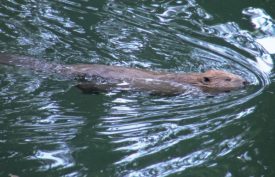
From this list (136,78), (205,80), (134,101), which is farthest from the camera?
(205,80)

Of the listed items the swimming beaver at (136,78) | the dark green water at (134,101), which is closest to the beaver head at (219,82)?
the swimming beaver at (136,78)

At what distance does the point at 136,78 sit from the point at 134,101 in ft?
1.27

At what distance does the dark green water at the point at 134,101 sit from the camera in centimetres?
420

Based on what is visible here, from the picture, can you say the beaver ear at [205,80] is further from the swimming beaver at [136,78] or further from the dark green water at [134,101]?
→ the dark green water at [134,101]

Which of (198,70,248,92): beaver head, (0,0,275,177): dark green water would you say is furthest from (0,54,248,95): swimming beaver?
(0,0,275,177): dark green water

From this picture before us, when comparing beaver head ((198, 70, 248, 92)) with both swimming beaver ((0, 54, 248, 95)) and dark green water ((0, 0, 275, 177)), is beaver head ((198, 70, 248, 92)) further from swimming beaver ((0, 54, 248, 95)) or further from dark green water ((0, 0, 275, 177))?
dark green water ((0, 0, 275, 177))

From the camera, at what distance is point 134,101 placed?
5.41 m

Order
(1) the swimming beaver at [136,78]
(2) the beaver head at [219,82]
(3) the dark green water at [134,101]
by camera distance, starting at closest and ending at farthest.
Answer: (3) the dark green water at [134,101]
(1) the swimming beaver at [136,78]
(2) the beaver head at [219,82]

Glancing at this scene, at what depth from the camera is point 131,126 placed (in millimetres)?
4797

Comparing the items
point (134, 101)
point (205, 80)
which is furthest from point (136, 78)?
point (205, 80)

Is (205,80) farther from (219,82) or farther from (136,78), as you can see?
(136,78)

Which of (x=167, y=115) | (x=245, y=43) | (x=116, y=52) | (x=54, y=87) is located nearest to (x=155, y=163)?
(x=167, y=115)

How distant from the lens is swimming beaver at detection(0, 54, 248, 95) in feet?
18.6

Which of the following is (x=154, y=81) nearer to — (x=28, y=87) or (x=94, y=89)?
(x=94, y=89)
